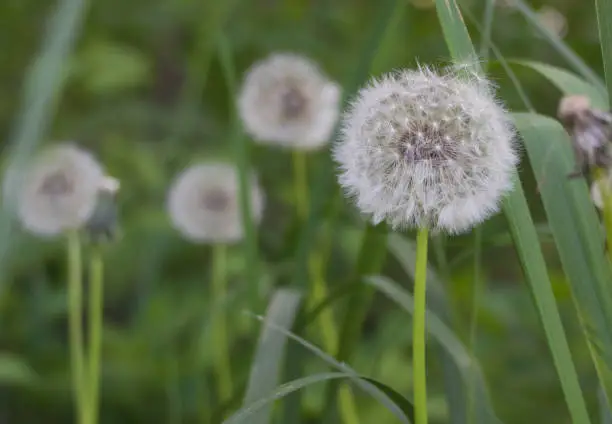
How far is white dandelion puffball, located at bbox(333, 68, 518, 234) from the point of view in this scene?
0.56 m

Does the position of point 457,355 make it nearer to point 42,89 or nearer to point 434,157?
point 434,157

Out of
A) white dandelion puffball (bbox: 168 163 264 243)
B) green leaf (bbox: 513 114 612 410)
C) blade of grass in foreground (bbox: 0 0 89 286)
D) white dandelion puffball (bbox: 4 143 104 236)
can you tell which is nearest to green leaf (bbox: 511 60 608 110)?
green leaf (bbox: 513 114 612 410)

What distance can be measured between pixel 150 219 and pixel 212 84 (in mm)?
635

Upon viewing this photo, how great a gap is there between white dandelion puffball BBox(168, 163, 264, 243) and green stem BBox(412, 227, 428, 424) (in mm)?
767

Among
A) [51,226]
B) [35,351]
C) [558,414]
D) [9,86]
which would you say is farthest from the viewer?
[9,86]

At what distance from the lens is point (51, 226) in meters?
1.13

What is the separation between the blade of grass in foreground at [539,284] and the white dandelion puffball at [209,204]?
2.40 feet

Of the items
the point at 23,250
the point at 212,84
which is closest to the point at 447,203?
the point at 23,250

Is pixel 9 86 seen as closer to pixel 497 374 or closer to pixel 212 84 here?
pixel 212 84

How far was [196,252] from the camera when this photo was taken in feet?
6.93

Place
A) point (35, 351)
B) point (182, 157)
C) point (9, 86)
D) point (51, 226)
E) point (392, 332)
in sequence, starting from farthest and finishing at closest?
1. point (9, 86)
2. point (182, 157)
3. point (35, 351)
4. point (392, 332)
5. point (51, 226)

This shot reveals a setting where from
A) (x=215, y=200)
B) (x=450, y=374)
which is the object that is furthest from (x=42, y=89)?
(x=215, y=200)

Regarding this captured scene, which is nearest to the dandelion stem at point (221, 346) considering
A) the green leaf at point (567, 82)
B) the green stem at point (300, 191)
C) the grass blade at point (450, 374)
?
the green stem at point (300, 191)

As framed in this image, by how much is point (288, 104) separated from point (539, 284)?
867 mm
